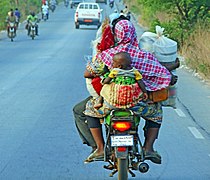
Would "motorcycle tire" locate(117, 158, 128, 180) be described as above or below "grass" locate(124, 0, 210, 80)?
above

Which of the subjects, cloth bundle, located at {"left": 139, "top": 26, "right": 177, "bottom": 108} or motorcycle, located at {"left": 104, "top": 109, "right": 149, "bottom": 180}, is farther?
cloth bundle, located at {"left": 139, "top": 26, "right": 177, "bottom": 108}

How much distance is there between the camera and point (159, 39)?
22.7ft

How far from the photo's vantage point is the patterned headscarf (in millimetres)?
6535

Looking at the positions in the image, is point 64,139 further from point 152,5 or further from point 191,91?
point 152,5

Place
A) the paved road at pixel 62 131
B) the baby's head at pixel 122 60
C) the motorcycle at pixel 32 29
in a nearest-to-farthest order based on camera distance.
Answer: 1. the baby's head at pixel 122 60
2. the paved road at pixel 62 131
3. the motorcycle at pixel 32 29

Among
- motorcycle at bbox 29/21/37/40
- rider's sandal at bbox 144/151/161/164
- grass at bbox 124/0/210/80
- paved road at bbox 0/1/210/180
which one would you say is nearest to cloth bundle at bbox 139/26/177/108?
rider's sandal at bbox 144/151/161/164

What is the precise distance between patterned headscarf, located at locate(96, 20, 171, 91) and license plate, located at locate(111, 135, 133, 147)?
1.93 feet

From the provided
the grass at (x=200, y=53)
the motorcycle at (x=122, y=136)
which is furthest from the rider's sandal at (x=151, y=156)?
the grass at (x=200, y=53)

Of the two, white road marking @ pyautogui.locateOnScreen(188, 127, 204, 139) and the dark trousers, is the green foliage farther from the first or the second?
the dark trousers

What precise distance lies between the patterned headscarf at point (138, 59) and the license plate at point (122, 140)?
1.93 feet

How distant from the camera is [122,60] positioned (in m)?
6.28

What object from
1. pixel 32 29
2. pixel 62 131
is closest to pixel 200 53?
pixel 62 131

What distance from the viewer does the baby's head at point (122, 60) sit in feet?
20.6

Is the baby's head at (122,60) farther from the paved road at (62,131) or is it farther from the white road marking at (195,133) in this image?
the white road marking at (195,133)
